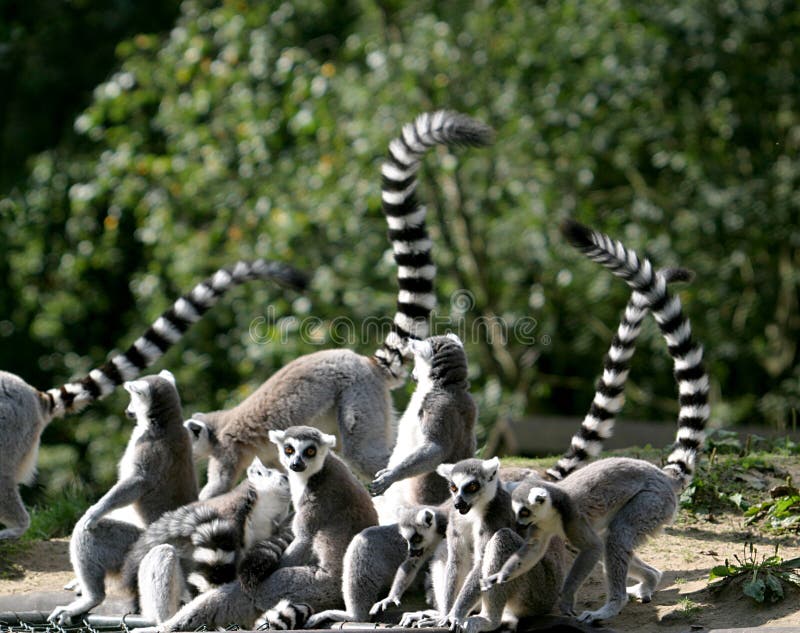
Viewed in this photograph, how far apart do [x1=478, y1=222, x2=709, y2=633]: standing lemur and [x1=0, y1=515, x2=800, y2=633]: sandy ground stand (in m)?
0.15

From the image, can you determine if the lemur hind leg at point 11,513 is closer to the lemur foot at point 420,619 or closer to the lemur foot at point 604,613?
the lemur foot at point 420,619

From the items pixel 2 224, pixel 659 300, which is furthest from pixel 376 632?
pixel 2 224

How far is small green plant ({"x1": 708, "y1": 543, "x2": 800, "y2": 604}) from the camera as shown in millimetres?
4867

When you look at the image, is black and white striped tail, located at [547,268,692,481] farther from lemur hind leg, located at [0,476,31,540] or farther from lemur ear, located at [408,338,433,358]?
lemur hind leg, located at [0,476,31,540]

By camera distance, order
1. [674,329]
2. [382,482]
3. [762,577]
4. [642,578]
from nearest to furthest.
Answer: [762,577] → [642,578] → [382,482] → [674,329]

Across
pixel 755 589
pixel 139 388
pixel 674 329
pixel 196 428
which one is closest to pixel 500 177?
pixel 196 428

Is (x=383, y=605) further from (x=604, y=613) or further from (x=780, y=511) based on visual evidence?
(x=780, y=511)

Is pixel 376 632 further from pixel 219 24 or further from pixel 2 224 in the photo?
pixel 2 224

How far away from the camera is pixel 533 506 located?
4648 millimetres

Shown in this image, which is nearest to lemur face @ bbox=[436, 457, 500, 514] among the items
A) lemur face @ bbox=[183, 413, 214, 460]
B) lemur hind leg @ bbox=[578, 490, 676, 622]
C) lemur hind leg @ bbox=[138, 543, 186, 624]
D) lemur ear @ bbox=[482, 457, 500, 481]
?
lemur ear @ bbox=[482, 457, 500, 481]

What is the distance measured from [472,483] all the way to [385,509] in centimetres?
119

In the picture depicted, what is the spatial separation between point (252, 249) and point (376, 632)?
9064mm

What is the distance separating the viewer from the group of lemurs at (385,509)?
4832 mm

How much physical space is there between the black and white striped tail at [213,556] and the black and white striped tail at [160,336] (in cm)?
265
